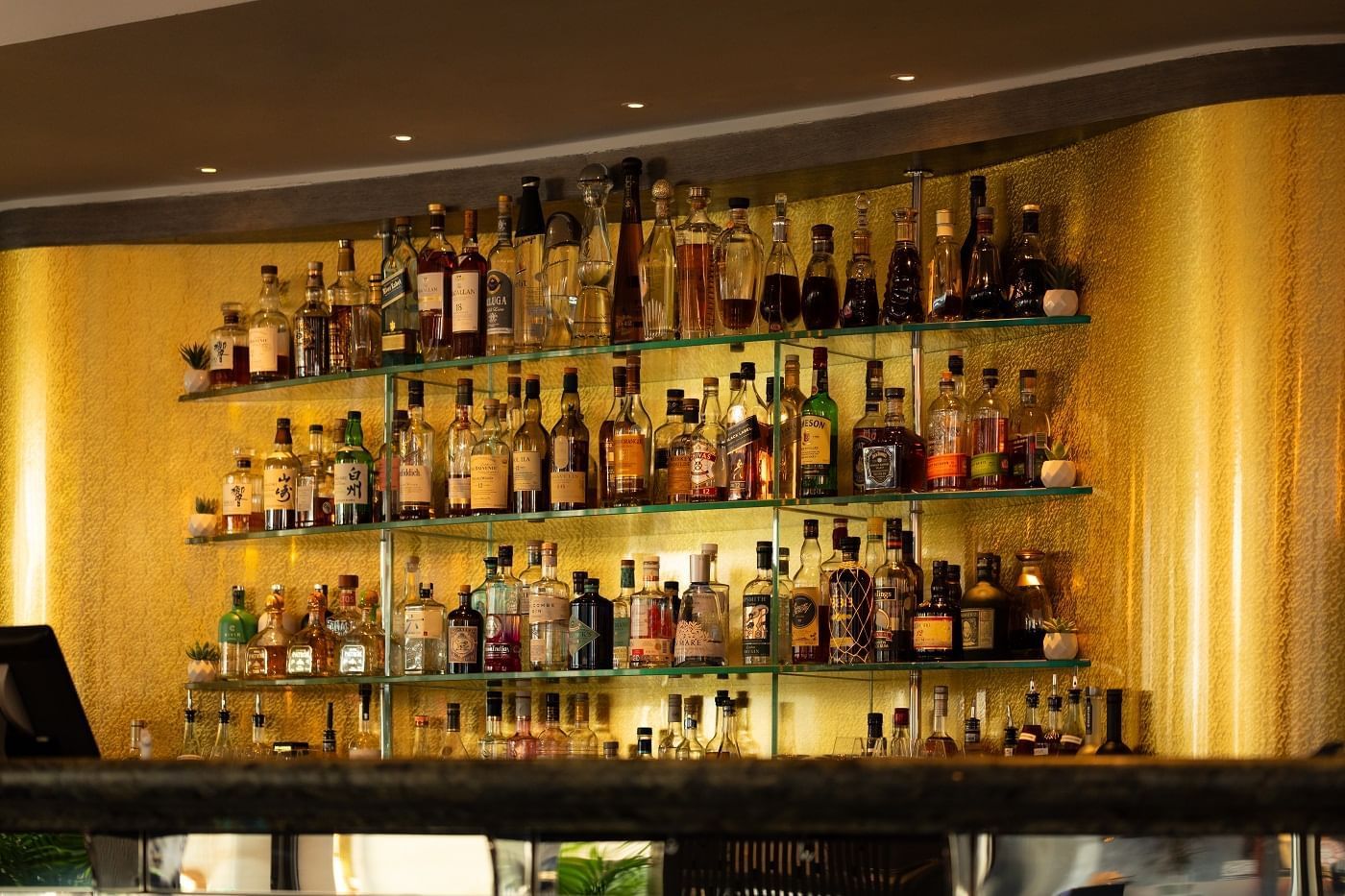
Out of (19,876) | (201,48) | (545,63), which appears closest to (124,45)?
(201,48)

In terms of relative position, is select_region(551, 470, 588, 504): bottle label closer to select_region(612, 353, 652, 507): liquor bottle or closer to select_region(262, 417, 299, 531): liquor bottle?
select_region(612, 353, 652, 507): liquor bottle

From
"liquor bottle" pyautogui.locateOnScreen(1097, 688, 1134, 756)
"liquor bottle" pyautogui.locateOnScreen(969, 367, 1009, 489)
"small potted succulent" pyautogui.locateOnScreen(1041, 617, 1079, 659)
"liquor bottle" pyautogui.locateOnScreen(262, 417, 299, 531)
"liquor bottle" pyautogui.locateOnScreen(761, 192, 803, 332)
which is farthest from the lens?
"liquor bottle" pyautogui.locateOnScreen(262, 417, 299, 531)

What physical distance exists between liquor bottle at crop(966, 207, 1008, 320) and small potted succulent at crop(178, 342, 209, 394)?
6.21ft

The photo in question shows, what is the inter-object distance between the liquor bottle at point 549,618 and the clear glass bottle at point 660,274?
1.81 ft

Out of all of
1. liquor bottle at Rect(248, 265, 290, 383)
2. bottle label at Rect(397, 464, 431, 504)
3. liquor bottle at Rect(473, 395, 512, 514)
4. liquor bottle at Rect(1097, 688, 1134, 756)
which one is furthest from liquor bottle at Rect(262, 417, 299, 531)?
liquor bottle at Rect(1097, 688, 1134, 756)

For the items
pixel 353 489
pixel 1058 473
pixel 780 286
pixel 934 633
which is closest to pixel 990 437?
pixel 1058 473

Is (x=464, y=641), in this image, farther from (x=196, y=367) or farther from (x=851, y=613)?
(x=196, y=367)

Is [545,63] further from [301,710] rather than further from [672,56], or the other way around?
[301,710]

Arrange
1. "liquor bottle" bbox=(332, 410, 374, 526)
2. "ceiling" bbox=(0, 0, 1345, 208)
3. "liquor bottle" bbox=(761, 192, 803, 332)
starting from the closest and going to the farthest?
"ceiling" bbox=(0, 0, 1345, 208) → "liquor bottle" bbox=(761, 192, 803, 332) → "liquor bottle" bbox=(332, 410, 374, 526)

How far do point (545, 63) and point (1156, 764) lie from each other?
2595mm

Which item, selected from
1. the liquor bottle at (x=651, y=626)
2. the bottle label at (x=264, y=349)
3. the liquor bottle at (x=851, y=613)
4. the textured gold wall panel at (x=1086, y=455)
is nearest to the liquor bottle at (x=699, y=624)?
the liquor bottle at (x=651, y=626)

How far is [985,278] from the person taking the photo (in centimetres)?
327

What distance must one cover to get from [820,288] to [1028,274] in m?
0.43

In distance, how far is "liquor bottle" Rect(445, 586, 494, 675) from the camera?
3.60 metres
